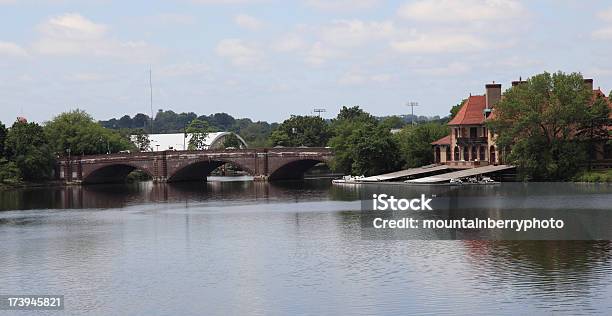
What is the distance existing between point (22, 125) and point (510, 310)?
127 m

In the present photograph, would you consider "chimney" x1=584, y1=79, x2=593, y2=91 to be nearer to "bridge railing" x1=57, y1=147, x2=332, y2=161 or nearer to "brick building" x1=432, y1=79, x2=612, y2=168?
A: "brick building" x1=432, y1=79, x2=612, y2=168

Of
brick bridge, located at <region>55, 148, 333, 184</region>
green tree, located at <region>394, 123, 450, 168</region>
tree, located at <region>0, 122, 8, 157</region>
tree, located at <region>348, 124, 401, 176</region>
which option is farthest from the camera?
tree, located at <region>0, 122, 8, 157</region>

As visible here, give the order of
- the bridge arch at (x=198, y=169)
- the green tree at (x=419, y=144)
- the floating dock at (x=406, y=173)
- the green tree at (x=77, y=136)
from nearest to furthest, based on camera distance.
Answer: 1. the floating dock at (x=406, y=173)
2. the green tree at (x=419, y=144)
3. the bridge arch at (x=198, y=169)
4. the green tree at (x=77, y=136)

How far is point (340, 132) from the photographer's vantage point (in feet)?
468

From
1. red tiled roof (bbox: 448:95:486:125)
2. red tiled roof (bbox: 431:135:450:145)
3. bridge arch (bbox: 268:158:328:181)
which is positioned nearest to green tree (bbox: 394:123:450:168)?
red tiled roof (bbox: 431:135:450:145)

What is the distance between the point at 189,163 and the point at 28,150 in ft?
83.9

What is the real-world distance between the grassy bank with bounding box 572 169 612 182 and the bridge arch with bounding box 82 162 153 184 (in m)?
76.9

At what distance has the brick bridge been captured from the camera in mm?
149875

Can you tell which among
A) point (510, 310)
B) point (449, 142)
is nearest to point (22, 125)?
point (449, 142)

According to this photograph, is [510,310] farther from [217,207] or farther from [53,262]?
[217,207]

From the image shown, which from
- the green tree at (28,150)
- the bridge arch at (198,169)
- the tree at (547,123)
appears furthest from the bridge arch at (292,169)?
the tree at (547,123)

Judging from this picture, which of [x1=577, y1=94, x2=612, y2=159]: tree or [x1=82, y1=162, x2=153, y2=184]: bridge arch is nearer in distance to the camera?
[x1=577, y1=94, x2=612, y2=159]: tree

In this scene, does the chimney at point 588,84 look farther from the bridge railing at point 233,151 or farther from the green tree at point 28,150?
the green tree at point 28,150

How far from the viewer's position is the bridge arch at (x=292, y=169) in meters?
149
